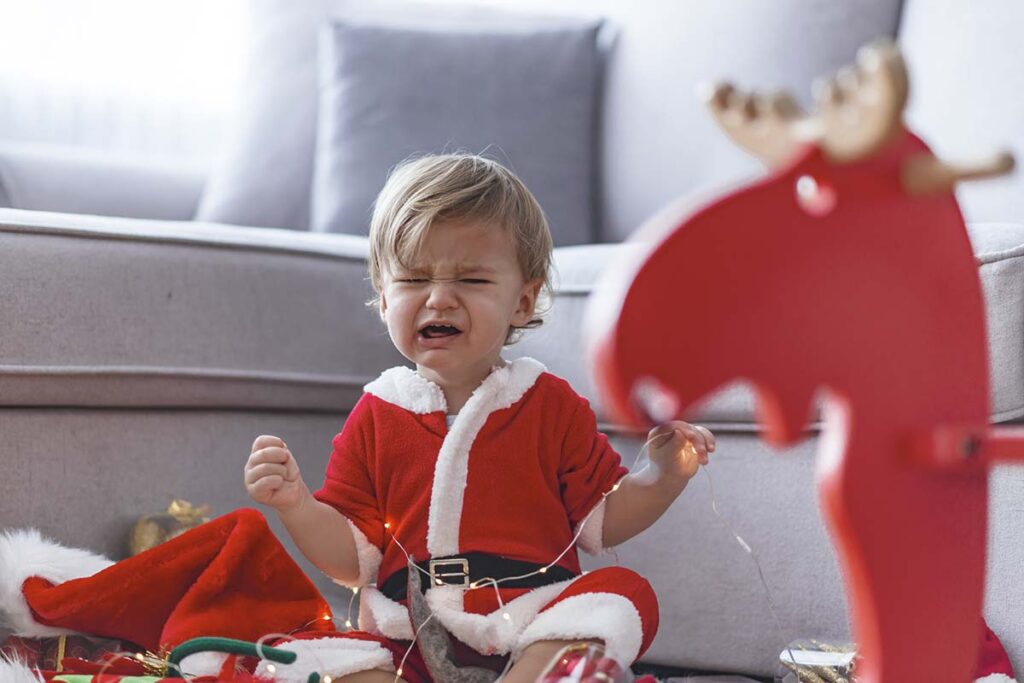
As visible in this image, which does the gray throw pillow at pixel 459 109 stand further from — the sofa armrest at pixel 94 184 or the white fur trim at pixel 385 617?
the white fur trim at pixel 385 617

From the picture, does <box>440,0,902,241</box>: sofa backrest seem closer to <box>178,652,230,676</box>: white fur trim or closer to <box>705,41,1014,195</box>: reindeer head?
<box>178,652,230,676</box>: white fur trim

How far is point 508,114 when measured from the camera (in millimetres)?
1942

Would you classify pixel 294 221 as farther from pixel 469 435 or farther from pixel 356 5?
pixel 469 435

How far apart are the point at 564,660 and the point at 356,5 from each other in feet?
5.35

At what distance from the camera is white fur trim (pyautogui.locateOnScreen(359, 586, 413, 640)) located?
106 centimetres

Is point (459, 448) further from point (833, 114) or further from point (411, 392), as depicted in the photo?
point (833, 114)

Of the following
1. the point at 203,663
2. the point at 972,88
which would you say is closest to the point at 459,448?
the point at 203,663

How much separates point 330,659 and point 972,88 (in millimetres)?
1100

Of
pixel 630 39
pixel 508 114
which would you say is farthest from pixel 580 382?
pixel 630 39

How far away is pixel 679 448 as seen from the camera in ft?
3.31

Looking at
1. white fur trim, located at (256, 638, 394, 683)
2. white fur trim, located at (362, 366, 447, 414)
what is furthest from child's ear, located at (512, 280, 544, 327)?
white fur trim, located at (256, 638, 394, 683)

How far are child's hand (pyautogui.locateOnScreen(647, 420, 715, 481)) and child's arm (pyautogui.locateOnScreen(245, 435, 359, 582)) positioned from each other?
30 cm

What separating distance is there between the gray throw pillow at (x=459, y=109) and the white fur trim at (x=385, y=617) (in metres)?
0.90

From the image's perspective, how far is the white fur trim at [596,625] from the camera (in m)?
0.96
